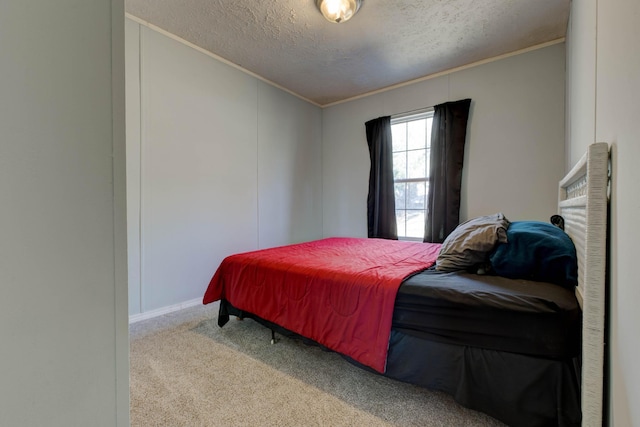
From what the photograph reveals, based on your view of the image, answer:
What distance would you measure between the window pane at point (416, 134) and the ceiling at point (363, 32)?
1.90 ft

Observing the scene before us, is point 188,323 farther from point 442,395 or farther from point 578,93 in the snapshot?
point 578,93

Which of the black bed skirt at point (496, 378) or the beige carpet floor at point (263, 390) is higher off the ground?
the black bed skirt at point (496, 378)

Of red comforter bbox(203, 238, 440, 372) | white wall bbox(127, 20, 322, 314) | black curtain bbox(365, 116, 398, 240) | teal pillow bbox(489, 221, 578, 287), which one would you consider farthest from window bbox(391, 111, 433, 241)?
teal pillow bbox(489, 221, 578, 287)

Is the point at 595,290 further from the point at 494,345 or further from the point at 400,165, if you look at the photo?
the point at 400,165

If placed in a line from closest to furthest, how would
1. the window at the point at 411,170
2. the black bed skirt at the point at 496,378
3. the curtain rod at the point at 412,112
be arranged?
the black bed skirt at the point at 496,378 < the curtain rod at the point at 412,112 < the window at the point at 411,170

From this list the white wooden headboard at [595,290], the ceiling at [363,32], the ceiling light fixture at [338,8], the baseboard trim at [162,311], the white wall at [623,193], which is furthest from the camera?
the baseboard trim at [162,311]

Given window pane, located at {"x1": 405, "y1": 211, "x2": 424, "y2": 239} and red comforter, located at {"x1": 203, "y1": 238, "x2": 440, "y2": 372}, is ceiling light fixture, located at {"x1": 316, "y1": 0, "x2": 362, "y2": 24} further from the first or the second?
window pane, located at {"x1": 405, "y1": 211, "x2": 424, "y2": 239}

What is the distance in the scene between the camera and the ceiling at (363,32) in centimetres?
233

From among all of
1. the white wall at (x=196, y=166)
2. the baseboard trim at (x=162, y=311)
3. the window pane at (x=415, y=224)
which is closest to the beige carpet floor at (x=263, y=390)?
the baseboard trim at (x=162, y=311)

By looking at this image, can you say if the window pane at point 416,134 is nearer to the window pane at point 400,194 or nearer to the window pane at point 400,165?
the window pane at point 400,165

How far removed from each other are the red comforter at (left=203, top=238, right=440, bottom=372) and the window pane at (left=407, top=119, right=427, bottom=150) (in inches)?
72.2

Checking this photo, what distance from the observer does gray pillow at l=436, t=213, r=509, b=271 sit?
1.52 meters

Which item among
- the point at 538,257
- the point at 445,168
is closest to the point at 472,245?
the point at 538,257

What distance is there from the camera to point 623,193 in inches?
32.2
